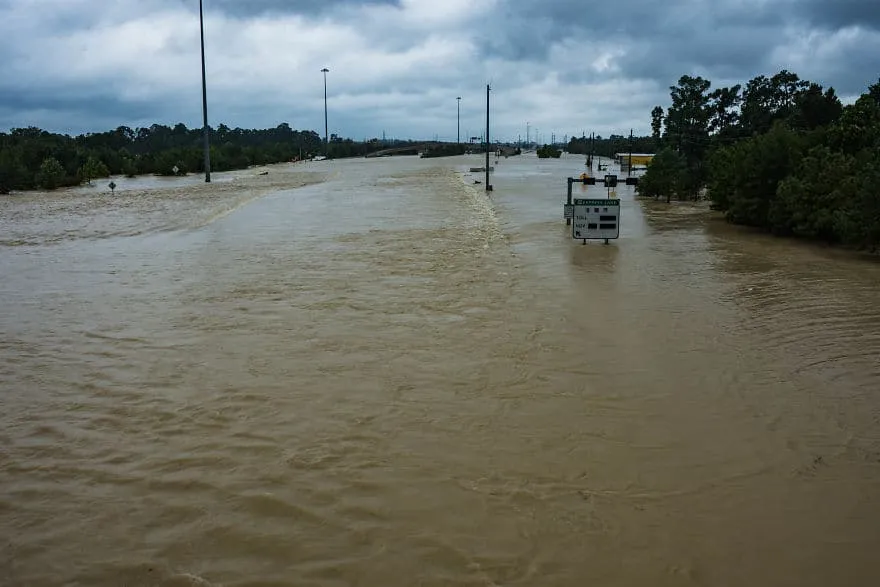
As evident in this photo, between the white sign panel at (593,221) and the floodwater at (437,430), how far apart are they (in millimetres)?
5455

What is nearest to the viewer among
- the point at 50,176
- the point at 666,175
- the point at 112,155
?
the point at 666,175

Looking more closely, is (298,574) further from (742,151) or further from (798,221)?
(742,151)

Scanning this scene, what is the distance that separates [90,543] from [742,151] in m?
27.5

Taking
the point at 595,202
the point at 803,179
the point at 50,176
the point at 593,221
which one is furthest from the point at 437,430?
the point at 50,176

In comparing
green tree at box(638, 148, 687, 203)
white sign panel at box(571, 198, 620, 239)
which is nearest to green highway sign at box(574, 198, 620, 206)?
white sign panel at box(571, 198, 620, 239)

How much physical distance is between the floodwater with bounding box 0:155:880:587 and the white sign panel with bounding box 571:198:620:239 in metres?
5.45

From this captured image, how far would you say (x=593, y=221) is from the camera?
21.5 metres

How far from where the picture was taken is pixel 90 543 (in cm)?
514

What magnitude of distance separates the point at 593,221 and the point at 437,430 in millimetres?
15426

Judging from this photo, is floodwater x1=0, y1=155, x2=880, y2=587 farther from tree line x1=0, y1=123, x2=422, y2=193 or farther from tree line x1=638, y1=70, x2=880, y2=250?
tree line x1=0, y1=123, x2=422, y2=193

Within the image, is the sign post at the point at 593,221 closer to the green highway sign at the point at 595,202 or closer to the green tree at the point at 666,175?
the green highway sign at the point at 595,202

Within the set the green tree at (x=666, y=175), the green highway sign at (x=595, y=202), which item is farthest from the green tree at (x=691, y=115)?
the green highway sign at (x=595, y=202)

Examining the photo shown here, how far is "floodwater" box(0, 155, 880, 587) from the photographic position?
5031mm

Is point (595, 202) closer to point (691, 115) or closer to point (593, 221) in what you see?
point (593, 221)
